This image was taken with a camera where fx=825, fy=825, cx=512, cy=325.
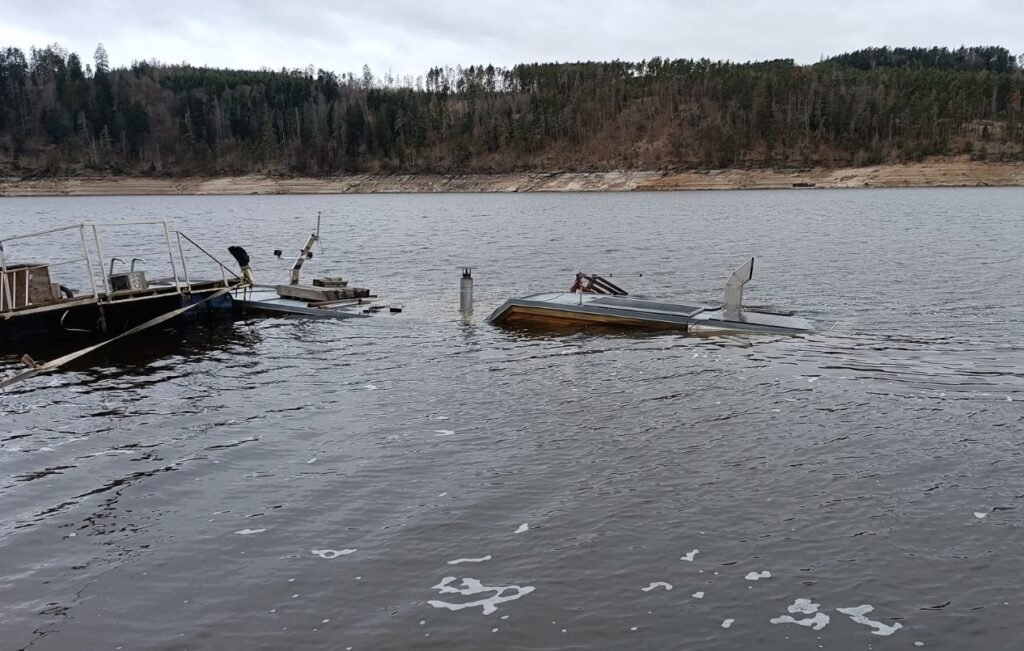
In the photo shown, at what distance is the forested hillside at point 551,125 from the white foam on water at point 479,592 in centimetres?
13955

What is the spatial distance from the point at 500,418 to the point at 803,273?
24.1m

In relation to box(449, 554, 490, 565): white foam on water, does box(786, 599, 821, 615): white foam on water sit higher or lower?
lower

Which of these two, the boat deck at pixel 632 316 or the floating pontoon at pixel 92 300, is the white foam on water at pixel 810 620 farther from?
the floating pontoon at pixel 92 300

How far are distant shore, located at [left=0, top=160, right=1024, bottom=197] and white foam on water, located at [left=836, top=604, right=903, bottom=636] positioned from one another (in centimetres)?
13000

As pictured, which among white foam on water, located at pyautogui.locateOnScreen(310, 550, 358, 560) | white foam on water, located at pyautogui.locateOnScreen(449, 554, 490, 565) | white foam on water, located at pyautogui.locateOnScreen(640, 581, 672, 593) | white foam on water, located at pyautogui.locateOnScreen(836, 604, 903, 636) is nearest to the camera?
white foam on water, located at pyautogui.locateOnScreen(836, 604, 903, 636)

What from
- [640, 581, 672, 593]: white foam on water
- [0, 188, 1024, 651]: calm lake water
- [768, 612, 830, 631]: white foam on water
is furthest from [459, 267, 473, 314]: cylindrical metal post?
[768, 612, 830, 631]: white foam on water

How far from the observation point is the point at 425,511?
9586mm

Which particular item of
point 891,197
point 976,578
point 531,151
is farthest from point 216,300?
→ point 531,151

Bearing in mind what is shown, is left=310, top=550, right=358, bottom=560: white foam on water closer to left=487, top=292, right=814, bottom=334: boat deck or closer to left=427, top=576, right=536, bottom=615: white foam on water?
left=427, top=576, right=536, bottom=615: white foam on water

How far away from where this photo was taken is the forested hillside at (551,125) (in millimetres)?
146250

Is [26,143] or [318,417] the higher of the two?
[26,143]

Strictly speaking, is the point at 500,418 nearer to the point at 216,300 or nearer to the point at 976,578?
the point at 976,578

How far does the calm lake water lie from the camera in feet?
24.2

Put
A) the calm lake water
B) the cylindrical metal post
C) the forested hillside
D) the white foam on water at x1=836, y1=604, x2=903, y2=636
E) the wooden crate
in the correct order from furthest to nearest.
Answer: the forested hillside < the cylindrical metal post < the wooden crate < the calm lake water < the white foam on water at x1=836, y1=604, x2=903, y2=636
